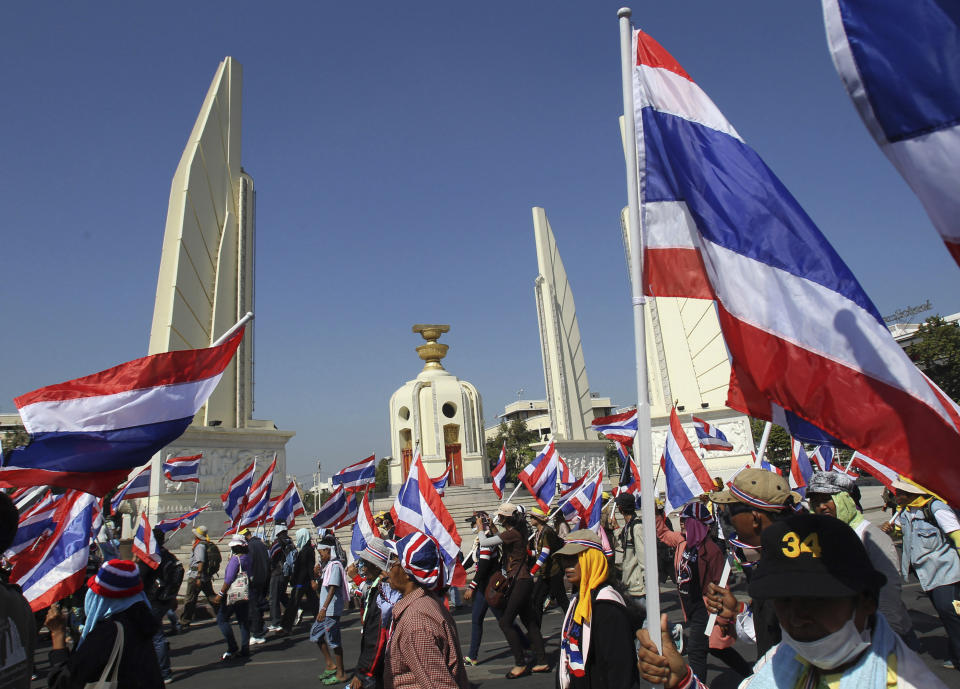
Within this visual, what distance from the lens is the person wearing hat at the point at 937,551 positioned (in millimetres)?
4922

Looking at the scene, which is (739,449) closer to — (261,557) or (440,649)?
(261,557)

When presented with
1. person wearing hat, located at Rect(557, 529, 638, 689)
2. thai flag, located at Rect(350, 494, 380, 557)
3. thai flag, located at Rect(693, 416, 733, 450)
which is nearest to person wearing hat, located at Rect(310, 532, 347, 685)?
thai flag, located at Rect(350, 494, 380, 557)

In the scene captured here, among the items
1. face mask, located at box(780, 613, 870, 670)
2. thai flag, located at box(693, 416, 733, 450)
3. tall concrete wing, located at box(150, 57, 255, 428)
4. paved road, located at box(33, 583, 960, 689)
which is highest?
tall concrete wing, located at box(150, 57, 255, 428)

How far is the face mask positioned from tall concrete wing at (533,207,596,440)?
2461 centimetres

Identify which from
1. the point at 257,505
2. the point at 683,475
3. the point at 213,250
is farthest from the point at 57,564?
the point at 213,250

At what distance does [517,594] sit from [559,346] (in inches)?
821

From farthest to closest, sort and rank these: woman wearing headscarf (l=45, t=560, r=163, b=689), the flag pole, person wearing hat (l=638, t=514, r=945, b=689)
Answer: woman wearing headscarf (l=45, t=560, r=163, b=689) → the flag pole → person wearing hat (l=638, t=514, r=945, b=689)

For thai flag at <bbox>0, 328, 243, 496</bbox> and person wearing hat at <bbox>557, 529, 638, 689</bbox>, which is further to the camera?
thai flag at <bbox>0, 328, 243, 496</bbox>

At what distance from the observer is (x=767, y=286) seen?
2.62 meters

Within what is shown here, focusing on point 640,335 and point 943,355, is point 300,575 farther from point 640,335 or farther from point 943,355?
point 943,355

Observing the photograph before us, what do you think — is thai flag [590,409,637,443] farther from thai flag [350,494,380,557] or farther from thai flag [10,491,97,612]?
thai flag [10,491,97,612]

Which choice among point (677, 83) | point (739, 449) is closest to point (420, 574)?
point (677, 83)

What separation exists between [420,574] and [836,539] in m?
2.40

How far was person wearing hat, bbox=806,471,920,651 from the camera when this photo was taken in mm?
2910
